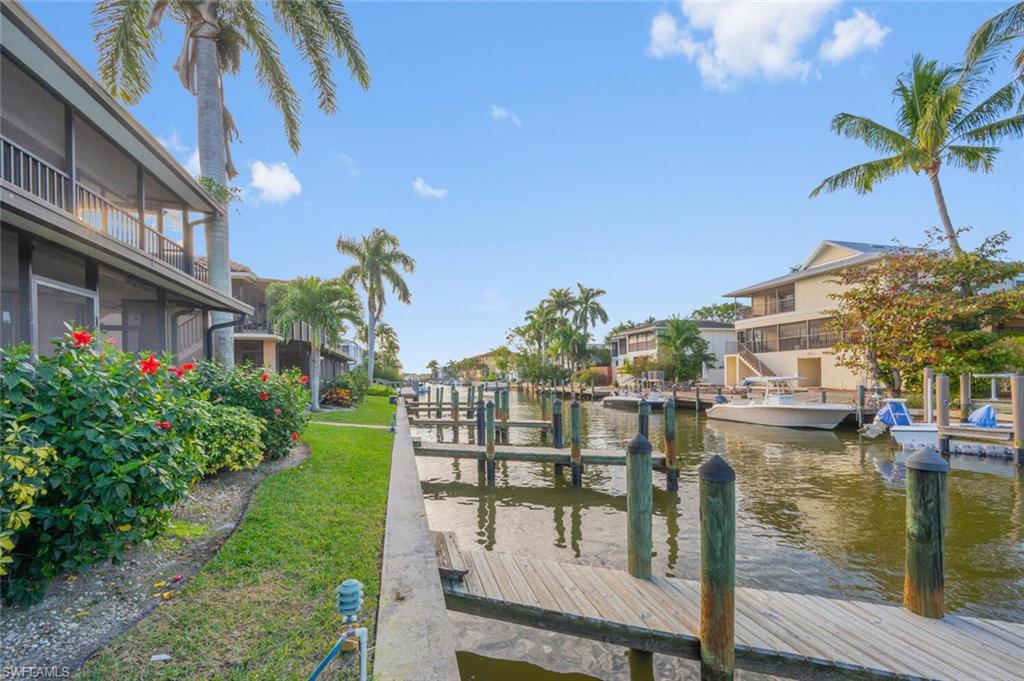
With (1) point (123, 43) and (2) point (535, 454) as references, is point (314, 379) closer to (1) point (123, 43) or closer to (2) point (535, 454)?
(2) point (535, 454)

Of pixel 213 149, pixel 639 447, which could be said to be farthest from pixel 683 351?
pixel 639 447

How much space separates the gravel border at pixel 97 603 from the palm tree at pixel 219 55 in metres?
10.6

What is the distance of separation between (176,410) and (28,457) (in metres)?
1.38

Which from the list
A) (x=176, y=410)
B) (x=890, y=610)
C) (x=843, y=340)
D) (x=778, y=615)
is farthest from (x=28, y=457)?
(x=843, y=340)

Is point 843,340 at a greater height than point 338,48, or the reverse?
point 338,48

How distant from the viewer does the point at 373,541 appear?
561cm

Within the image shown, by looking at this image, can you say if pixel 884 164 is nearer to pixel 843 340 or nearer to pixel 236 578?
pixel 843 340

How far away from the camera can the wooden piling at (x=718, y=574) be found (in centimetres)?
412

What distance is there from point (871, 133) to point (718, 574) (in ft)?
94.2

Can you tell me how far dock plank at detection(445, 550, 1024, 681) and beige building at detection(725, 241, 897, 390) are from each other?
30083 mm

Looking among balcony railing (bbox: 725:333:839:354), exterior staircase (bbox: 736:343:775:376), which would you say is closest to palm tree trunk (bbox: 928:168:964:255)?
balcony railing (bbox: 725:333:839:354)

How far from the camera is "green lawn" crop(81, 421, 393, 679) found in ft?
10.6

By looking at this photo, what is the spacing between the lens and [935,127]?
73.6 feet

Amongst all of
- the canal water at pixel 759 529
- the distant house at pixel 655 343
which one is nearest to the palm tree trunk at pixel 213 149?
the canal water at pixel 759 529
